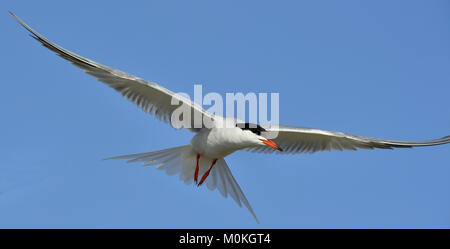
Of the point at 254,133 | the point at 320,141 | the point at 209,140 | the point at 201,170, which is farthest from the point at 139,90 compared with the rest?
the point at 320,141

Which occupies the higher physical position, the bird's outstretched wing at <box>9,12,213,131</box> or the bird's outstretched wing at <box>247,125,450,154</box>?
the bird's outstretched wing at <box>9,12,213,131</box>

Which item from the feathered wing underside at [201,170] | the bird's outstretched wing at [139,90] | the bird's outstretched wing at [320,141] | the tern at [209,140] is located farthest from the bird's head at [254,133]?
the feathered wing underside at [201,170]

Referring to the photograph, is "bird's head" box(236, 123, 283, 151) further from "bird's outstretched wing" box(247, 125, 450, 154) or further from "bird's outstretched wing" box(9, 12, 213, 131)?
"bird's outstretched wing" box(9, 12, 213, 131)

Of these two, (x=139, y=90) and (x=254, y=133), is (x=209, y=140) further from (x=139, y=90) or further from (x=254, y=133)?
(x=139, y=90)

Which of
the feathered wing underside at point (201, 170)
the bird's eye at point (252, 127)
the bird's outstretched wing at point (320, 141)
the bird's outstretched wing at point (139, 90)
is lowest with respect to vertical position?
the feathered wing underside at point (201, 170)

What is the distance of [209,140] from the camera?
7.21 meters

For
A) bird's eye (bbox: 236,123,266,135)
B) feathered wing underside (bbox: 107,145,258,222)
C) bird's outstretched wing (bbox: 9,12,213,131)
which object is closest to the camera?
bird's outstretched wing (bbox: 9,12,213,131)

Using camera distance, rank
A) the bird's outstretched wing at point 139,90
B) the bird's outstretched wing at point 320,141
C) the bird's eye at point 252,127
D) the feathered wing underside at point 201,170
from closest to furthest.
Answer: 1. the bird's outstretched wing at point 139,90
2. the bird's eye at point 252,127
3. the bird's outstretched wing at point 320,141
4. the feathered wing underside at point 201,170

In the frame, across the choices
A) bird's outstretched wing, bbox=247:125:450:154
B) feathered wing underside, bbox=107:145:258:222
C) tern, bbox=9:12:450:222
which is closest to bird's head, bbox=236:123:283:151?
tern, bbox=9:12:450:222

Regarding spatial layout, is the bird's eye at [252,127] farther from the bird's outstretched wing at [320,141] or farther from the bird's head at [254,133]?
the bird's outstretched wing at [320,141]

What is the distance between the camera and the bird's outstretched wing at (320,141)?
7.36 metres

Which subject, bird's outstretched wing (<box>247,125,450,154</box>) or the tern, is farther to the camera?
bird's outstretched wing (<box>247,125,450,154</box>)

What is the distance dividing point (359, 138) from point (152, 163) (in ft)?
9.36

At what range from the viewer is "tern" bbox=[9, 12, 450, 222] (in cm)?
695
